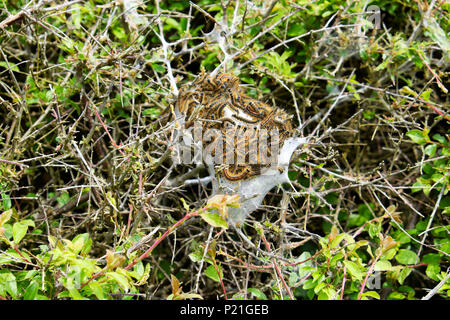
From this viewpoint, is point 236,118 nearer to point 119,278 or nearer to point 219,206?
point 219,206

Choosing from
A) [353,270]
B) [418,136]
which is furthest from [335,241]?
[418,136]

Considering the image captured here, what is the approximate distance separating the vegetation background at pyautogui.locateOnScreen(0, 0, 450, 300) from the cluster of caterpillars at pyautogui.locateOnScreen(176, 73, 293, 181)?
14 centimetres

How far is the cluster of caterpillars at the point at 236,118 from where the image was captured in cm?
209

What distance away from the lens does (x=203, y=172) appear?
8.65 feet

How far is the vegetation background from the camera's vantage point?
2075 millimetres

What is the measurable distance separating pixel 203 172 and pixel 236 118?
Answer: 1.86ft

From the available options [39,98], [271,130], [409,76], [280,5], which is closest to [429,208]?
[409,76]

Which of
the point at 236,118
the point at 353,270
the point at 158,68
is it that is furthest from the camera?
the point at 158,68

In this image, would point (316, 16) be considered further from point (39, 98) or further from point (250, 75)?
point (39, 98)

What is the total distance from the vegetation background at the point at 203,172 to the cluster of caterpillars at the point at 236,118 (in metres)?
0.14

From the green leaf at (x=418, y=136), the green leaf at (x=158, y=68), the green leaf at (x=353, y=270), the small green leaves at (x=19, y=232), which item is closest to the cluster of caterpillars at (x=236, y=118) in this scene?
the green leaf at (x=158, y=68)

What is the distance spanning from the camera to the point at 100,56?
234cm

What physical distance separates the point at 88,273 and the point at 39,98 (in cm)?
119

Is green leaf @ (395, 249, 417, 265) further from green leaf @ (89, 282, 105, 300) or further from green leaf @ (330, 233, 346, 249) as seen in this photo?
green leaf @ (89, 282, 105, 300)
